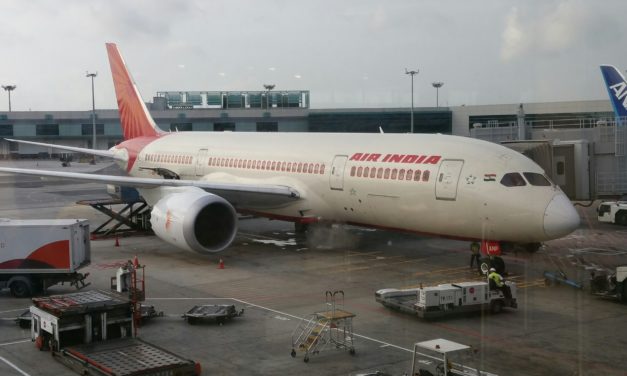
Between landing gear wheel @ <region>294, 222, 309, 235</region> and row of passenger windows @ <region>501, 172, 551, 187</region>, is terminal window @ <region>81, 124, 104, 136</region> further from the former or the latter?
row of passenger windows @ <region>501, 172, 551, 187</region>

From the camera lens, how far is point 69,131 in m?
53.7

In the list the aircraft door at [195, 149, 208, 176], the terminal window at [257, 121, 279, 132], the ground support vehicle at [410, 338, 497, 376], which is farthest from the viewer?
the terminal window at [257, 121, 279, 132]

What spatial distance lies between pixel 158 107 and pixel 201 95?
334 cm

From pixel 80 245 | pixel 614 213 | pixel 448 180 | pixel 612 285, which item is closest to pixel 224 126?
pixel 614 213

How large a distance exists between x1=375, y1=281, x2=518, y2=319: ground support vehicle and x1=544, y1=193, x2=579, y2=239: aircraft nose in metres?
2.14

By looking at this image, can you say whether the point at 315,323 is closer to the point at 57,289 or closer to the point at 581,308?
the point at 581,308

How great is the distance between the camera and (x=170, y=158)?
96.3 ft

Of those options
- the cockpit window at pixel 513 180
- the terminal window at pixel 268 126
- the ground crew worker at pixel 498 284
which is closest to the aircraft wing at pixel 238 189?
the cockpit window at pixel 513 180

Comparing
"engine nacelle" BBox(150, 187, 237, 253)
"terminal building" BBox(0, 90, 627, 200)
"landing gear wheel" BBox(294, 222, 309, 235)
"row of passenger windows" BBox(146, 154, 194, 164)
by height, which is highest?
"terminal building" BBox(0, 90, 627, 200)

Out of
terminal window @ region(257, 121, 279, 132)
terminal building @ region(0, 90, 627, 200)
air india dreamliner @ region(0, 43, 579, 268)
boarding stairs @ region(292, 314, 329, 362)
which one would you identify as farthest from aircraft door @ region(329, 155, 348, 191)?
terminal window @ region(257, 121, 279, 132)

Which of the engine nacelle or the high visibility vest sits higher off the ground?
the engine nacelle

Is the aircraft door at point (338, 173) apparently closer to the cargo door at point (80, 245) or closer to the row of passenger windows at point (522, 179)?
the row of passenger windows at point (522, 179)

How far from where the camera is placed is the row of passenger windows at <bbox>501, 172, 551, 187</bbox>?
17.2 m

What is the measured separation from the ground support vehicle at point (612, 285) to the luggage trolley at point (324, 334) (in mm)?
6199
